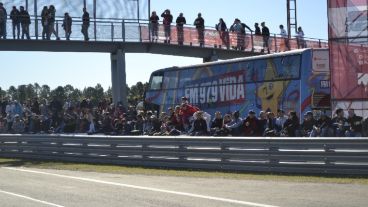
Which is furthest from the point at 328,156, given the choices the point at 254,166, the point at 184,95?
the point at 184,95

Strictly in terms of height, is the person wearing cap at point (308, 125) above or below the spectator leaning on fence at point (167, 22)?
below

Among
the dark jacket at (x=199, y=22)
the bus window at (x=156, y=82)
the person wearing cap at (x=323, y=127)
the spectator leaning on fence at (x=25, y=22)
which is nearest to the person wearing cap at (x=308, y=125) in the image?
the person wearing cap at (x=323, y=127)

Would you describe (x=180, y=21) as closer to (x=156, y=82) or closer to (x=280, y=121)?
(x=156, y=82)

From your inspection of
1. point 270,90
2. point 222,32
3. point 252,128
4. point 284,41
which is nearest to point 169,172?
point 252,128

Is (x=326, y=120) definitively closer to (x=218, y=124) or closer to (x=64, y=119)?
(x=218, y=124)

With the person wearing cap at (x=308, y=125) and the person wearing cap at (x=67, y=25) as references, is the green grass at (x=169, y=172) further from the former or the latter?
the person wearing cap at (x=67, y=25)

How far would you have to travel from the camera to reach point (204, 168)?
16656 millimetres

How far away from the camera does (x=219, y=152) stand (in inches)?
640

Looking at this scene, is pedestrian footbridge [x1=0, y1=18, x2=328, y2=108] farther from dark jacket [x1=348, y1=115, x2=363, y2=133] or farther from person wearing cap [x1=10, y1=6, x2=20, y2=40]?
dark jacket [x1=348, y1=115, x2=363, y2=133]

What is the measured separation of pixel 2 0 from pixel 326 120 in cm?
1948

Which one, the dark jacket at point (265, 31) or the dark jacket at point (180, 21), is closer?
the dark jacket at point (180, 21)

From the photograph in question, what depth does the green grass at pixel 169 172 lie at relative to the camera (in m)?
13.5

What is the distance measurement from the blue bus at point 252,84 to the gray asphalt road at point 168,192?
8.31m

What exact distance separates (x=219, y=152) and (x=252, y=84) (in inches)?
322
